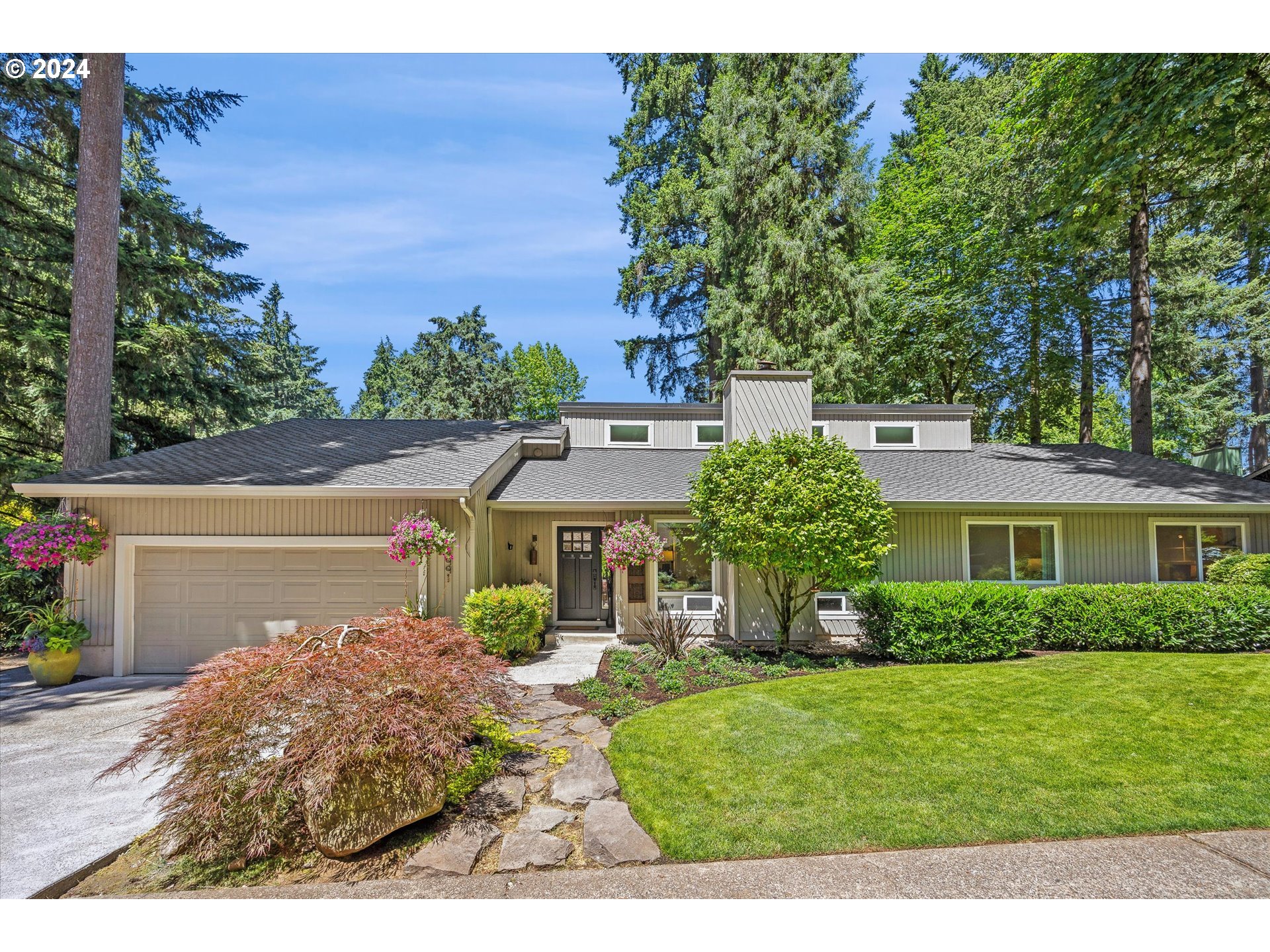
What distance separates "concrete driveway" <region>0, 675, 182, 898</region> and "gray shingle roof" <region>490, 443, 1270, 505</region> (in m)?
5.26

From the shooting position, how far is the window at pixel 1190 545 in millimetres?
10305

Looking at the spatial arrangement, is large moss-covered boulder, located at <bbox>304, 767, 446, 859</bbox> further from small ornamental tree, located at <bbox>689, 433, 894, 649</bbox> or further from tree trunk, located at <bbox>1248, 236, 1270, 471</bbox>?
tree trunk, located at <bbox>1248, 236, 1270, 471</bbox>

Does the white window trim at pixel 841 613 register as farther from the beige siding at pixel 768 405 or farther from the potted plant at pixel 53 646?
the potted plant at pixel 53 646

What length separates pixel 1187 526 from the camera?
1037 centimetres

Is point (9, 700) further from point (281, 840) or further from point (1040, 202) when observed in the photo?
point (1040, 202)

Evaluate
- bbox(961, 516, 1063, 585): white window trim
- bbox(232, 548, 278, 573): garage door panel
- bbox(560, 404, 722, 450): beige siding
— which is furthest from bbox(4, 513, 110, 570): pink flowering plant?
bbox(961, 516, 1063, 585): white window trim

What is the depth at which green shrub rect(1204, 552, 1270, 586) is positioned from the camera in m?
9.19

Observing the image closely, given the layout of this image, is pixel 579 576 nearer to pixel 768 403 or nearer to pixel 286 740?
pixel 768 403

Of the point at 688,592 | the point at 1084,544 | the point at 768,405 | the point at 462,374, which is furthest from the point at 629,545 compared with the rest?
the point at 462,374

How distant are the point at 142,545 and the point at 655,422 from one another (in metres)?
9.03

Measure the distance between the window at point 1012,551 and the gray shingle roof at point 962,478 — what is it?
682 millimetres
